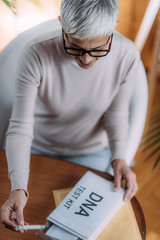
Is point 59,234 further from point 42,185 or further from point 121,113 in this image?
point 121,113

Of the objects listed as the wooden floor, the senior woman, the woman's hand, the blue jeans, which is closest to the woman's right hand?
the senior woman

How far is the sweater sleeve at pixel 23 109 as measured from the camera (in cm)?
101

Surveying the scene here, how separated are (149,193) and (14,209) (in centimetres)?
113

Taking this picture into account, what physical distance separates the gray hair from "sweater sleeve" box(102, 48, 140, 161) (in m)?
0.35

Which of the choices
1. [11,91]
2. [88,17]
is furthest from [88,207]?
[11,91]

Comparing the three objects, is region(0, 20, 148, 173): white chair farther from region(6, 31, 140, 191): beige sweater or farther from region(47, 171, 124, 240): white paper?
region(47, 171, 124, 240): white paper

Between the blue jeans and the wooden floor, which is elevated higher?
the blue jeans

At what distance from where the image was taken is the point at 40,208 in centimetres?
96

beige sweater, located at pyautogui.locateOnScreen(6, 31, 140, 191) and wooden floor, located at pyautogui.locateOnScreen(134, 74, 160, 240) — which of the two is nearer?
beige sweater, located at pyautogui.locateOnScreen(6, 31, 140, 191)

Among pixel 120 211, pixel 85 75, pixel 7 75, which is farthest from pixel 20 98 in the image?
pixel 120 211

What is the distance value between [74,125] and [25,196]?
1.40 ft

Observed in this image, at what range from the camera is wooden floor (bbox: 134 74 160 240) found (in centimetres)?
165

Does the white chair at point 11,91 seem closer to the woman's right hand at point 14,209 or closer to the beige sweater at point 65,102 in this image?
the beige sweater at point 65,102

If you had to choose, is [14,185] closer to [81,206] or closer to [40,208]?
[40,208]
